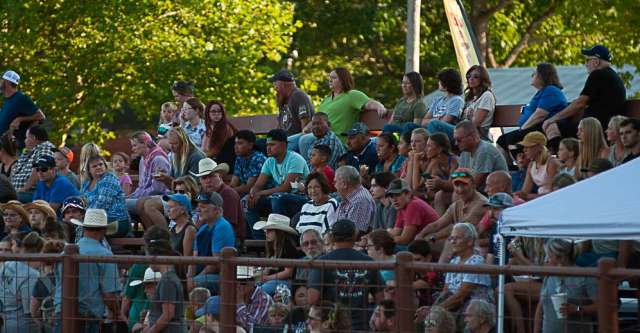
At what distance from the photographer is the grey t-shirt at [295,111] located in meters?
17.0

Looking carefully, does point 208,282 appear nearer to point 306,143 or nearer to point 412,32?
point 306,143

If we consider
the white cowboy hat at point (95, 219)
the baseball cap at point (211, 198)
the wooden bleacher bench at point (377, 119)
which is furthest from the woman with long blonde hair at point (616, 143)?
the white cowboy hat at point (95, 219)

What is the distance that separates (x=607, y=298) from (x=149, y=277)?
13.8ft

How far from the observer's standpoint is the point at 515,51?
1599 inches

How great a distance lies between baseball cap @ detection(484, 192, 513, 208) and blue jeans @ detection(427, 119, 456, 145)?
244cm

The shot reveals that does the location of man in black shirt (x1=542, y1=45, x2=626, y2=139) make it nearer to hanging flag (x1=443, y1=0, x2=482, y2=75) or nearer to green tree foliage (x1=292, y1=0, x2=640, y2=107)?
hanging flag (x1=443, y1=0, x2=482, y2=75)

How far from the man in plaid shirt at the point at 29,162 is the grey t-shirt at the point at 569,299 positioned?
8.00 m

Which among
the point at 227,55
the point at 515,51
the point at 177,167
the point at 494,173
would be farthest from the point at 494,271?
the point at 515,51

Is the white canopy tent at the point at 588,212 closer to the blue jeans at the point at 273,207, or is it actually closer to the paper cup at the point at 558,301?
the paper cup at the point at 558,301

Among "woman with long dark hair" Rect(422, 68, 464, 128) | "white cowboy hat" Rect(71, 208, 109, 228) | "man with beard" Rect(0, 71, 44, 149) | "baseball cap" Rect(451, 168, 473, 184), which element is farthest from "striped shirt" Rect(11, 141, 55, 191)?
"baseball cap" Rect(451, 168, 473, 184)

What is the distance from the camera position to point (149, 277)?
11625 mm

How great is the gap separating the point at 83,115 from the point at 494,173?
20.1m

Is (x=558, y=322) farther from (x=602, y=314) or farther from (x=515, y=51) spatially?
(x=515, y=51)

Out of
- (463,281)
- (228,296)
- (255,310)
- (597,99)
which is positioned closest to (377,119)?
(597,99)
